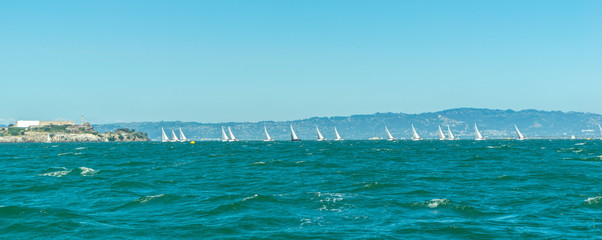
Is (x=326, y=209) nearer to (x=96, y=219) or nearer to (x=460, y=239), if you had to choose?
(x=460, y=239)

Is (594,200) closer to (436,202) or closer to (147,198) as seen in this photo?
(436,202)

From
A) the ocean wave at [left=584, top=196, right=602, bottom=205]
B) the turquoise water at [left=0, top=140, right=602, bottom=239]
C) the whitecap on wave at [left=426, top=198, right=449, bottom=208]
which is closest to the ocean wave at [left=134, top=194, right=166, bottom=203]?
the turquoise water at [left=0, top=140, right=602, bottom=239]

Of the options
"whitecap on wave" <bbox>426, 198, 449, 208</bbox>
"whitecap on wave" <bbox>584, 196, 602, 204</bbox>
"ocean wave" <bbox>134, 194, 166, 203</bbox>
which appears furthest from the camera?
"ocean wave" <bbox>134, 194, 166, 203</bbox>

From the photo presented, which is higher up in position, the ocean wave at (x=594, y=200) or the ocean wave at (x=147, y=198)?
the ocean wave at (x=147, y=198)

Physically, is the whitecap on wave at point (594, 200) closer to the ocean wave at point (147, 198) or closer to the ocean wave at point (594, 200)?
the ocean wave at point (594, 200)

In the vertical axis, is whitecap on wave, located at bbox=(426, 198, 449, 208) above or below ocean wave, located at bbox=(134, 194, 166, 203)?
below

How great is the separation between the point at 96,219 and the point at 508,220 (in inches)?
750

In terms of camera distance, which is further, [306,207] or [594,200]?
[594,200]

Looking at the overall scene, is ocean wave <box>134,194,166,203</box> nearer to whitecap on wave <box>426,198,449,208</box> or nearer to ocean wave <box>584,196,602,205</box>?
whitecap on wave <box>426,198,449,208</box>

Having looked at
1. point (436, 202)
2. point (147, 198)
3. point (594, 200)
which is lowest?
point (594, 200)

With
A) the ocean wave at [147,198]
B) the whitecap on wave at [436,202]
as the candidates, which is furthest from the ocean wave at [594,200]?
the ocean wave at [147,198]

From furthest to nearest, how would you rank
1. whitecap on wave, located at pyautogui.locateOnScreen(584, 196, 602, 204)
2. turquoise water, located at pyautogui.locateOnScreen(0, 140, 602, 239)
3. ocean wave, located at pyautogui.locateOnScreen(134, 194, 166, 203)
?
1. ocean wave, located at pyautogui.locateOnScreen(134, 194, 166, 203)
2. whitecap on wave, located at pyautogui.locateOnScreen(584, 196, 602, 204)
3. turquoise water, located at pyautogui.locateOnScreen(0, 140, 602, 239)

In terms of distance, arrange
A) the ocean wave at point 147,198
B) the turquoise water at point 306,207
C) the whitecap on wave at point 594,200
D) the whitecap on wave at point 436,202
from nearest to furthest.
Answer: the turquoise water at point 306,207 < the whitecap on wave at point 436,202 < the whitecap on wave at point 594,200 < the ocean wave at point 147,198

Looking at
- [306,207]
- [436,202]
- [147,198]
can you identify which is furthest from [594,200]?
[147,198]
